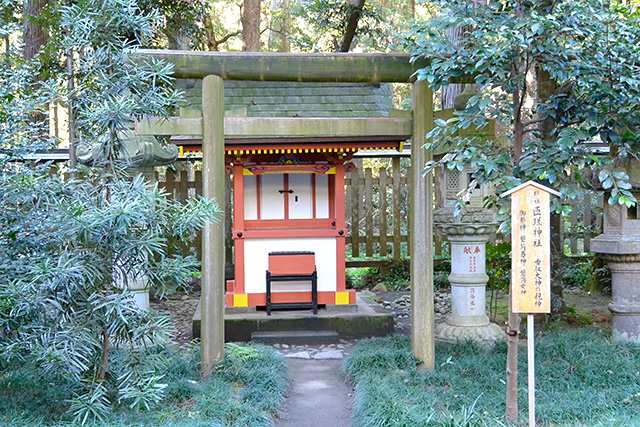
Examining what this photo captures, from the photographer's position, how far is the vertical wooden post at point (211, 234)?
480 cm

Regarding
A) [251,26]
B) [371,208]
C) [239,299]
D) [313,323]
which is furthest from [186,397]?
[251,26]

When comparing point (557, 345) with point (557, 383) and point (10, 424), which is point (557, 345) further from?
point (10, 424)

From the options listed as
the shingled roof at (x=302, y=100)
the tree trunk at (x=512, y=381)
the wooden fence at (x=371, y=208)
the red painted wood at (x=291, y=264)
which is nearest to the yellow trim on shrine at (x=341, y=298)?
the red painted wood at (x=291, y=264)

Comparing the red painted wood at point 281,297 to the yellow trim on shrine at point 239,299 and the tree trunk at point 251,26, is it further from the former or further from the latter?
the tree trunk at point 251,26

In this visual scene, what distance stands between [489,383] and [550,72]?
2597mm

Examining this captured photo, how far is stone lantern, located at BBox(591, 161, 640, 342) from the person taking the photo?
571 centimetres

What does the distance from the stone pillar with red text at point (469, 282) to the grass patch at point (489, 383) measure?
435 millimetres

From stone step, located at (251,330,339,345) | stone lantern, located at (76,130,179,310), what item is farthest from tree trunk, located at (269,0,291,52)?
stone step, located at (251,330,339,345)

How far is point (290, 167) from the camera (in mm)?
7629

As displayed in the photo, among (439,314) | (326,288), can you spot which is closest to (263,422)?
(326,288)

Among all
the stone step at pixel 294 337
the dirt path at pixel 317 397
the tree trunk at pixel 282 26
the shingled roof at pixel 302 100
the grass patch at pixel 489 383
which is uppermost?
the tree trunk at pixel 282 26

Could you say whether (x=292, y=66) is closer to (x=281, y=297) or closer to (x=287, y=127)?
(x=287, y=127)

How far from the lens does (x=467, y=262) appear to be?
6.22 meters

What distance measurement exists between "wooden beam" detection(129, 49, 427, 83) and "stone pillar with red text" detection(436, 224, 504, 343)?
2011 millimetres
